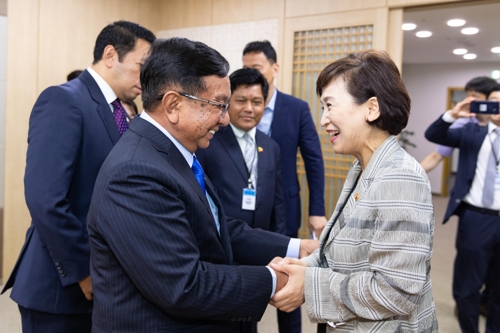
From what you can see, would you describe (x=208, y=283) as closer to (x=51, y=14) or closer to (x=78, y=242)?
(x=78, y=242)

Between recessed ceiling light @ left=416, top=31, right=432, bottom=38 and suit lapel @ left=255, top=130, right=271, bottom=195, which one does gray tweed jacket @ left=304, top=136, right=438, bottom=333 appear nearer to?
suit lapel @ left=255, top=130, right=271, bottom=195

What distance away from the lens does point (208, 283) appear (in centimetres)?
118

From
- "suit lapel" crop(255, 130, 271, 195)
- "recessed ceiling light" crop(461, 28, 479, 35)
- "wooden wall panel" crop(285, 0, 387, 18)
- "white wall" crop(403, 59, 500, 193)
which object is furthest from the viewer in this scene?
"white wall" crop(403, 59, 500, 193)

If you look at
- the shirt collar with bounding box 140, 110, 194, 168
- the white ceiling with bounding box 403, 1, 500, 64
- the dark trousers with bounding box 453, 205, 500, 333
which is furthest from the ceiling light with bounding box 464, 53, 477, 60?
the shirt collar with bounding box 140, 110, 194, 168

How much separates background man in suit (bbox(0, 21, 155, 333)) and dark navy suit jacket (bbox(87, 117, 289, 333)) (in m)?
0.40

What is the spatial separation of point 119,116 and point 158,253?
3.29ft

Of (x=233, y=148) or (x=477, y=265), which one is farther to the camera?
(x=477, y=265)

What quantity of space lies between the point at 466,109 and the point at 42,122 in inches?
105

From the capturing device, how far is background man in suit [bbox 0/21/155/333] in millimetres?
1623

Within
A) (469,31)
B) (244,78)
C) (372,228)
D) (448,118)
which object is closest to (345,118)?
(372,228)

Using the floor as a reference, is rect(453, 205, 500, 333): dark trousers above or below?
above

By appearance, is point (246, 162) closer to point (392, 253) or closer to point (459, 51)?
point (392, 253)

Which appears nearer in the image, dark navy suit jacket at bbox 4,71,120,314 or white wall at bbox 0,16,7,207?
dark navy suit jacket at bbox 4,71,120,314

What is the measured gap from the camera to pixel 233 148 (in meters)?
2.39
